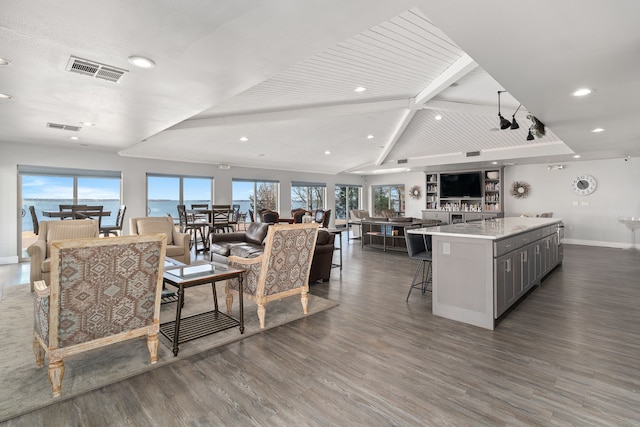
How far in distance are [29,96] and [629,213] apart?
12347 millimetres

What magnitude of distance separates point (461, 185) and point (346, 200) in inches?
193

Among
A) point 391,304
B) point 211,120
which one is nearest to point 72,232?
point 211,120

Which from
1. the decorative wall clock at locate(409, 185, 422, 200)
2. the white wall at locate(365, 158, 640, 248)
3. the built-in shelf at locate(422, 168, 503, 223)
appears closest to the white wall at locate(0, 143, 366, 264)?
the decorative wall clock at locate(409, 185, 422, 200)

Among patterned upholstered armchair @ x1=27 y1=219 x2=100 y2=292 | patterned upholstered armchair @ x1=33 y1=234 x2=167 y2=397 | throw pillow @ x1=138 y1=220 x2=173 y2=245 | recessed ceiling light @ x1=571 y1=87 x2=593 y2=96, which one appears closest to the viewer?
patterned upholstered armchair @ x1=33 y1=234 x2=167 y2=397

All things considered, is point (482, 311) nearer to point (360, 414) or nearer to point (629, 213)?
point (360, 414)

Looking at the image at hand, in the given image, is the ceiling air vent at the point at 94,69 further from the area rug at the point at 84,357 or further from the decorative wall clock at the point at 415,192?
the decorative wall clock at the point at 415,192

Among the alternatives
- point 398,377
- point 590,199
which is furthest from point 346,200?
point 398,377

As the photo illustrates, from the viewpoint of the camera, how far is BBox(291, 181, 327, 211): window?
12188mm

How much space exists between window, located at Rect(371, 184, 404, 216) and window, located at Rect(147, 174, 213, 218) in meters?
7.06

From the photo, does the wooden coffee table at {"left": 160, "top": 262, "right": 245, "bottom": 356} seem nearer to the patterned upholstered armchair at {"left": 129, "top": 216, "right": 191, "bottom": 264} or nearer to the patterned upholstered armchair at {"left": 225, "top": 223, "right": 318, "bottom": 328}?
the patterned upholstered armchair at {"left": 225, "top": 223, "right": 318, "bottom": 328}

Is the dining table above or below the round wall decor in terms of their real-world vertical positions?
below

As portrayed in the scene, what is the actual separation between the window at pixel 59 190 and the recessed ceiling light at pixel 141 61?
6.02 meters

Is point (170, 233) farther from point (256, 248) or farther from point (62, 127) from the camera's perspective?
point (62, 127)

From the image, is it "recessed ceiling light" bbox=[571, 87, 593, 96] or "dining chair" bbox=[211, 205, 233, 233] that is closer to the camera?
"recessed ceiling light" bbox=[571, 87, 593, 96]
